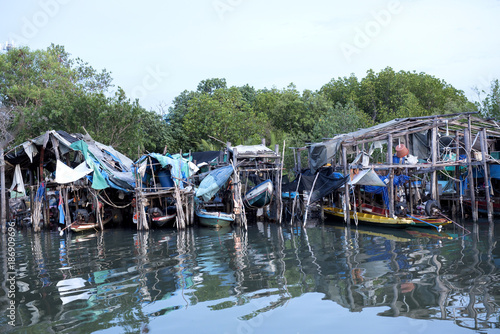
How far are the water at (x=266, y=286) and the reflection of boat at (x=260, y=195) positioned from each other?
5.15 metres

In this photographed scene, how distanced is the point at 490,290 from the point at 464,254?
138 inches

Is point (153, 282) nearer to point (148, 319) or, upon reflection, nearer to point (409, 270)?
point (148, 319)

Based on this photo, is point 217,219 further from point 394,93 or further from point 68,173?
point 394,93

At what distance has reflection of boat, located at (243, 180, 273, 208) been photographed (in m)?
19.6

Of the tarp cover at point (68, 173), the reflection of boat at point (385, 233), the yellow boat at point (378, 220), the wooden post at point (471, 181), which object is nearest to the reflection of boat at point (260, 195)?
the yellow boat at point (378, 220)

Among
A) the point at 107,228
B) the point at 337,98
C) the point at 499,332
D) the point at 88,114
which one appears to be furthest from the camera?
the point at 337,98

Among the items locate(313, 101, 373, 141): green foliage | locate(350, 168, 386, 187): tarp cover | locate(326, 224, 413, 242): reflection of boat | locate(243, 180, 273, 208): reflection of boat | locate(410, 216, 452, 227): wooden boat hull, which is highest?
locate(313, 101, 373, 141): green foliage

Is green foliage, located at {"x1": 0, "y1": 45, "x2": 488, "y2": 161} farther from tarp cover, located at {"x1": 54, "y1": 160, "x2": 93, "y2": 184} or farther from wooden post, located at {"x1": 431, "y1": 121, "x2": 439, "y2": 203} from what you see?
wooden post, located at {"x1": 431, "y1": 121, "x2": 439, "y2": 203}

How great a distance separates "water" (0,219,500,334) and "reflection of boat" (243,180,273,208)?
5150mm

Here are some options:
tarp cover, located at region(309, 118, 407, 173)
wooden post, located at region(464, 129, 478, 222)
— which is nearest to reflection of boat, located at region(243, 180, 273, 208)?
tarp cover, located at region(309, 118, 407, 173)

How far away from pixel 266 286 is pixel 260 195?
11267mm

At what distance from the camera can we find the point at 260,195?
65.0ft

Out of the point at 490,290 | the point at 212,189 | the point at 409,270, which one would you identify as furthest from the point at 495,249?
the point at 212,189

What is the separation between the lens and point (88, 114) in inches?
1051
